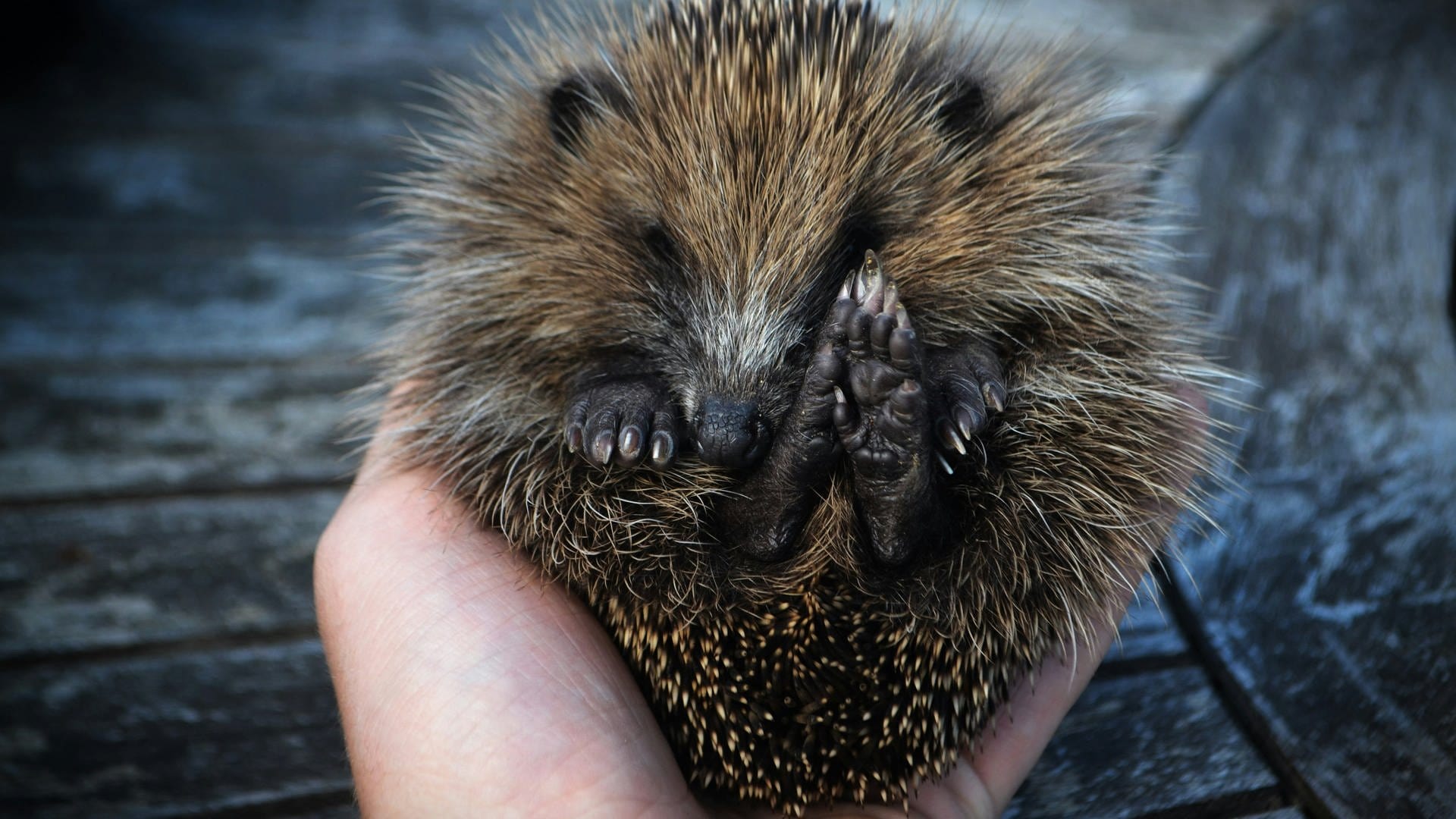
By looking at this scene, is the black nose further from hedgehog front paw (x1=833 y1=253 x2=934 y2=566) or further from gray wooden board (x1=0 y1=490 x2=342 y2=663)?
gray wooden board (x1=0 y1=490 x2=342 y2=663)

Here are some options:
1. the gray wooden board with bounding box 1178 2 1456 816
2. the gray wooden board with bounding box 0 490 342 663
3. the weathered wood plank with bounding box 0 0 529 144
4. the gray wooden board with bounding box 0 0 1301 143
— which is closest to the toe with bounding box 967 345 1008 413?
the gray wooden board with bounding box 1178 2 1456 816

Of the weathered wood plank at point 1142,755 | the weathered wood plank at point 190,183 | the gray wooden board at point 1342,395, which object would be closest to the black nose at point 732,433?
Answer: the weathered wood plank at point 1142,755

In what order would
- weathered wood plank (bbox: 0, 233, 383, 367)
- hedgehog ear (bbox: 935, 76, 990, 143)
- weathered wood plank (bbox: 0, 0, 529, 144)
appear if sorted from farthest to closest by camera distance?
1. weathered wood plank (bbox: 0, 0, 529, 144)
2. weathered wood plank (bbox: 0, 233, 383, 367)
3. hedgehog ear (bbox: 935, 76, 990, 143)

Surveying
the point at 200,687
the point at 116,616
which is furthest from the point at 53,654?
the point at 200,687

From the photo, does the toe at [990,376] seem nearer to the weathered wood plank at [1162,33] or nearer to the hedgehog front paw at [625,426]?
the hedgehog front paw at [625,426]

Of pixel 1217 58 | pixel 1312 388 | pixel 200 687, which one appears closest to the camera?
pixel 200 687

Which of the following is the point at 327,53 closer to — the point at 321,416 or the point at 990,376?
the point at 321,416

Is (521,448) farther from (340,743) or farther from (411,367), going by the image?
(340,743)
